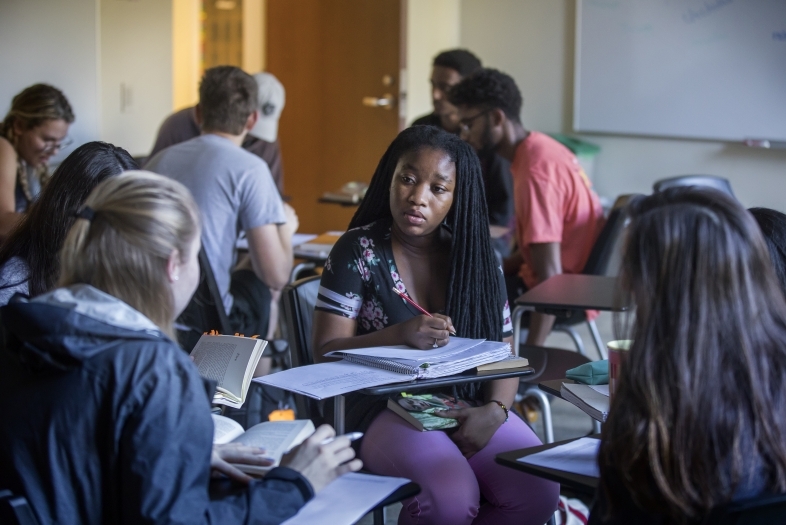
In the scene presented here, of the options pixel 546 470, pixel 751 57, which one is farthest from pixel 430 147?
pixel 751 57

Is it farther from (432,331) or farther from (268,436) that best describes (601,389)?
(268,436)

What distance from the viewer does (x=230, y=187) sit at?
10.1 ft

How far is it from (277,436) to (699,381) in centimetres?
69

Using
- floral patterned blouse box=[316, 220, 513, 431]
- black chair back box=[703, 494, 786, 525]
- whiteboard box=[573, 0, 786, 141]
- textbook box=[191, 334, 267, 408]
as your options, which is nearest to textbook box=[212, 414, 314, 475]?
textbook box=[191, 334, 267, 408]

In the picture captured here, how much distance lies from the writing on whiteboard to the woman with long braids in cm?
365

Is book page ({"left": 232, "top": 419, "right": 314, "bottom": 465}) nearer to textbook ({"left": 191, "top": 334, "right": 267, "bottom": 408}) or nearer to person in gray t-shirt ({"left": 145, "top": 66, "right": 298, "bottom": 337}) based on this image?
textbook ({"left": 191, "top": 334, "right": 267, "bottom": 408})

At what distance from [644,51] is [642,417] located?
4732 millimetres

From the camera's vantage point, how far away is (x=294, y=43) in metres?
6.44

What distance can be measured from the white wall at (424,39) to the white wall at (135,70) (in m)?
1.60

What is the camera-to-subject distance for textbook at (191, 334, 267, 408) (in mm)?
1705

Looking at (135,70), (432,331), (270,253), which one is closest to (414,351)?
(432,331)

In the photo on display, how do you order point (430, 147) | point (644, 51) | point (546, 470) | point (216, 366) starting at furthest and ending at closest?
point (644, 51)
point (430, 147)
point (216, 366)
point (546, 470)

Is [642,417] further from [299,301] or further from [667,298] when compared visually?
[299,301]

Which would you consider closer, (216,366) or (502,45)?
(216,366)
